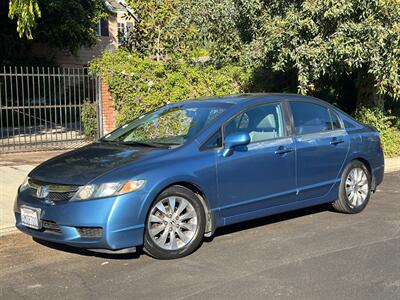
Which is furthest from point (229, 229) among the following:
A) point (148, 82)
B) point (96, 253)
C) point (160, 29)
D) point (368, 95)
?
point (160, 29)

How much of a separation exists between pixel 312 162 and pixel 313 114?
660 millimetres

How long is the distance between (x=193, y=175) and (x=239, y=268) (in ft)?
3.23

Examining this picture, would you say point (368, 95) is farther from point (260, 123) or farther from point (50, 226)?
point (50, 226)

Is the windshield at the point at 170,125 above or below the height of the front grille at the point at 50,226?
above

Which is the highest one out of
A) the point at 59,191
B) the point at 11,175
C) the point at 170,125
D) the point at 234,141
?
the point at 170,125

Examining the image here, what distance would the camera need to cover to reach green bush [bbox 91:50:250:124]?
38.4 feet

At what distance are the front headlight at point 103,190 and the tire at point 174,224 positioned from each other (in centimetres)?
33

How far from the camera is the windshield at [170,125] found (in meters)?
5.77

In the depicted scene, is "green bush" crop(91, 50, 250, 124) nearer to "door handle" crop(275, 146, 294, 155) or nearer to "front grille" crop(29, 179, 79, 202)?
"door handle" crop(275, 146, 294, 155)

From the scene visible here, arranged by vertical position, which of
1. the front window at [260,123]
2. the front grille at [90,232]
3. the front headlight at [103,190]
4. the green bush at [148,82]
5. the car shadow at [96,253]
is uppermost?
the green bush at [148,82]

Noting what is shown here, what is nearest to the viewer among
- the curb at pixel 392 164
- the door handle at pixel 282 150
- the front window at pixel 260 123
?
the front window at pixel 260 123

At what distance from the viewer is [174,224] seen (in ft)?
17.2

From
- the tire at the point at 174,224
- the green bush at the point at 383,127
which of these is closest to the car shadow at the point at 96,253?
the tire at the point at 174,224

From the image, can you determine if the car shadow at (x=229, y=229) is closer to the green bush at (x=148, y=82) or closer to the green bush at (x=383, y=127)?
the green bush at (x=148, y=82)
